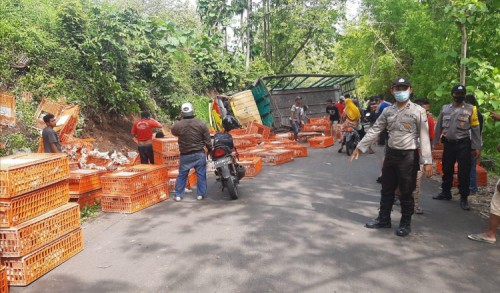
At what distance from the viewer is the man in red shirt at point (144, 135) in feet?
29.4

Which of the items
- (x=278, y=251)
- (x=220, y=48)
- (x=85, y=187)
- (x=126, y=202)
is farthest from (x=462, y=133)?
(x=220, y=48)

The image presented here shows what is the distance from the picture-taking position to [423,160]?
5305mm

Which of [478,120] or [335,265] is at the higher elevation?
[478,120]

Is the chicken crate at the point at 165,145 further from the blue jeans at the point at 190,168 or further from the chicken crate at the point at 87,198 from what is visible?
the chicken crate at the point at 87,198

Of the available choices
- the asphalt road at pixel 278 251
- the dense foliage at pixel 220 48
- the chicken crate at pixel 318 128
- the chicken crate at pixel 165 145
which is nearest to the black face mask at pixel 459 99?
the dense foliage at pixel 220 48

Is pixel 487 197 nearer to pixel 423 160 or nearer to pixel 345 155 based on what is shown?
pixel 423 160

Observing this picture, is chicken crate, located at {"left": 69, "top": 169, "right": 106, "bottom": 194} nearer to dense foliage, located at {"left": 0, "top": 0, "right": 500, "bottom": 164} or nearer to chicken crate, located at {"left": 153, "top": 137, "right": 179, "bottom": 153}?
chicken crate, located at {"left": 153, "top": 137, "right": 179, "bottom": 153}

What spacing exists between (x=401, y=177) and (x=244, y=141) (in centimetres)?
820

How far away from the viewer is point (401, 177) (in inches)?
210

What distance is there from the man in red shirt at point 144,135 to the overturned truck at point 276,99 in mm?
7816

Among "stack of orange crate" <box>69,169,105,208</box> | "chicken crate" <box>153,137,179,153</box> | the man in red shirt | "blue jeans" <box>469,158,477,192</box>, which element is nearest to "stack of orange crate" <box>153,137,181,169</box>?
"chicken crate" <box>153,137,179,153</box>

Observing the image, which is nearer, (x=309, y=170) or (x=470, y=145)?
(x=470, y=145)

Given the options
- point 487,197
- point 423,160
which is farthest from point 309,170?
point 423,160

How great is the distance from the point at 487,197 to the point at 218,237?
16.7 ft
